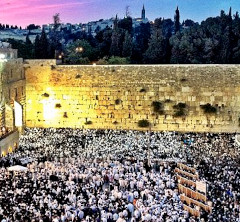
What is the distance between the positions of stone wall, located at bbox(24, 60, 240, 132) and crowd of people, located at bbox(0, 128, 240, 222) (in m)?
0.86

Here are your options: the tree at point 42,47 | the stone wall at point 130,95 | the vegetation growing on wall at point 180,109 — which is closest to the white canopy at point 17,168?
the stone wall at point 130,95

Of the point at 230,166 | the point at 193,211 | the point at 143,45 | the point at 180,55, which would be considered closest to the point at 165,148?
the point at 230,166

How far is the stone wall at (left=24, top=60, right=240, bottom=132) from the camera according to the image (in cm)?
2723

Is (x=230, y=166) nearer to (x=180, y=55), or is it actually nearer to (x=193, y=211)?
(x=193, y=211)

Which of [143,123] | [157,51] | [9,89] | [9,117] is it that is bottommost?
[143,123]

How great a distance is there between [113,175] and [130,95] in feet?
34.3

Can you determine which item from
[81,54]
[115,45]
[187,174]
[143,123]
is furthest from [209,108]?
[81,54]

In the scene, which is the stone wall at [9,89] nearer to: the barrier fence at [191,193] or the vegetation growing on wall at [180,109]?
the vegetation growing on wall at [180,109]

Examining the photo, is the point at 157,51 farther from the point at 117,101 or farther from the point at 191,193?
the point at 191,193

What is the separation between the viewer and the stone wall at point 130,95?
27.2 meters

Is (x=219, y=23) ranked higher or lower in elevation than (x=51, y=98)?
higher

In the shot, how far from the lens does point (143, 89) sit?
27.9 meters

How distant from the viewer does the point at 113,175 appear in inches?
721

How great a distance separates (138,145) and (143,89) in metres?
4.40
